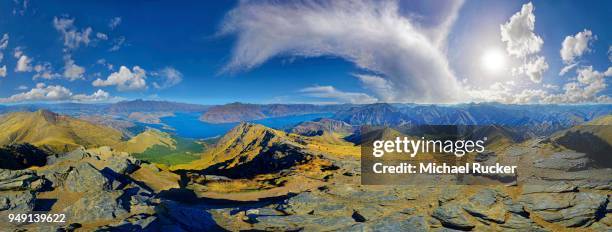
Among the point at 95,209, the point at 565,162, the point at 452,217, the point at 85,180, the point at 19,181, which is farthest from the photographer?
the point at 565,162

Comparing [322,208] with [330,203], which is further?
[330,203]

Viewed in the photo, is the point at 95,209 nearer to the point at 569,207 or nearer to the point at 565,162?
the point at 569,207

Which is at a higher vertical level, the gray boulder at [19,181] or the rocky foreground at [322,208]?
the gray boulder at [19,181]

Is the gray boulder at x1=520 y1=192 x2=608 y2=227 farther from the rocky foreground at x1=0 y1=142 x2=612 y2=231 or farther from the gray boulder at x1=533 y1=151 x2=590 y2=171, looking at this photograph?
the gray boulder at x1=533 y1=151 x2=590 y2=171

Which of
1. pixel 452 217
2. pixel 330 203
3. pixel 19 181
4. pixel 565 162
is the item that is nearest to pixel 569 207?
pixel 452 217

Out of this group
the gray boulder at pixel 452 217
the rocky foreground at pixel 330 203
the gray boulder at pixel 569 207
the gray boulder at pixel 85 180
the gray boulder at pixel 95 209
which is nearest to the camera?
the gray boulder at pixel 95 209

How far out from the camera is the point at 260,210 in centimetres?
10806

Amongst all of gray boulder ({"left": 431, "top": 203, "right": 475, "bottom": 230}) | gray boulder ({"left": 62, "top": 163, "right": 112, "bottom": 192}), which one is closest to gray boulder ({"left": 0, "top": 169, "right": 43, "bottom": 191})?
gray boulder ({"left": 62, "top": 163, "right": 112, "bottom": 192})

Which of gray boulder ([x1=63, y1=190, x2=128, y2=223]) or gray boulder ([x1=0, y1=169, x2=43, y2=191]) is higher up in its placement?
gray boulder ([x1=0, y1=169, x2=43, y2=191])

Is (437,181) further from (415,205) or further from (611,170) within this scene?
(611,170)

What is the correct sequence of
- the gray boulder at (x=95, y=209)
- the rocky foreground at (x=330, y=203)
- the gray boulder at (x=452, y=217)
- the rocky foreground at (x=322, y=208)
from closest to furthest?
the gray boulder at (x=95, y=209) < the rocky foreground at (x=322, y=208) < the rocky foreground at (x=330, y=203) < the gray boulder at (x=452, y=217)

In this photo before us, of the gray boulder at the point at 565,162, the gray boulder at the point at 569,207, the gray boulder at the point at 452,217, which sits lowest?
the gray boulder at the point at 452,217

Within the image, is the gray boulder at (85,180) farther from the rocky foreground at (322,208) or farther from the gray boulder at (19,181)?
the gray boulder at (19,181)

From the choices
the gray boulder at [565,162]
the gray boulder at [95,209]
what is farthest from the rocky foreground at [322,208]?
the gray boulder at [565,162]
